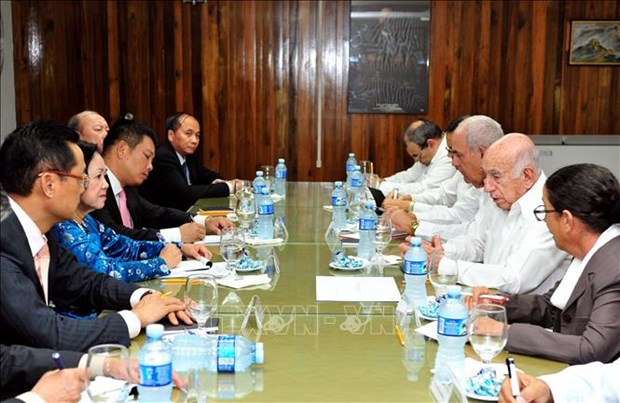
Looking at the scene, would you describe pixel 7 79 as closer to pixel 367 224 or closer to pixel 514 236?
pixel 367 224

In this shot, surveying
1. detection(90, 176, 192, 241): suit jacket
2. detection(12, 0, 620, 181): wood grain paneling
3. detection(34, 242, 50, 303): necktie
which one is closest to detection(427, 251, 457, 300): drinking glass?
detection(34, 242, 50, 303): necktie

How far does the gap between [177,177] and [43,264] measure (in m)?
3.21

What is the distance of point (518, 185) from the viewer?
10.00 feet

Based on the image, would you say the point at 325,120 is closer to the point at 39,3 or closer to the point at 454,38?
the point at 454,38

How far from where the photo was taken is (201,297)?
207 centimetres

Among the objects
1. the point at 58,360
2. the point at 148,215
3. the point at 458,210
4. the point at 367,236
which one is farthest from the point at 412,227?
the point at 58,360

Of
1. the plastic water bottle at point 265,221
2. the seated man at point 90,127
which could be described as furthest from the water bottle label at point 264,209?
the seated man at point 90,127

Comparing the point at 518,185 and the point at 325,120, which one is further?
the point at 325,120

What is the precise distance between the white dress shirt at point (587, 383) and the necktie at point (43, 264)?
4.92 feet

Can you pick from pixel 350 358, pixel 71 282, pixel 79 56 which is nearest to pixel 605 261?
pixel 350 358

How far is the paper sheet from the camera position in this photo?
8.32ft

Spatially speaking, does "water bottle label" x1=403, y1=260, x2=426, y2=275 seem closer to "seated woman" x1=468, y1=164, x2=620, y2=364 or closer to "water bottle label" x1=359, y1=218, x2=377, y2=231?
"seated woman" x1=468, y1=164, x2=620, y2=364

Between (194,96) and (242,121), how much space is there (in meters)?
0.55

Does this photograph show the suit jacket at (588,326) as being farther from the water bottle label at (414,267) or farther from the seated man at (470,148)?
the seated man at (470,148)
